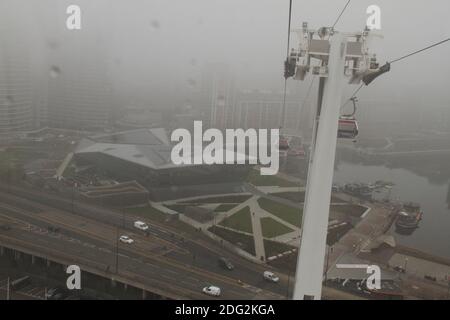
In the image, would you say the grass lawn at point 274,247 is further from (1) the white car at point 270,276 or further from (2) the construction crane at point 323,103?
(2) the construction crane at point 323,103

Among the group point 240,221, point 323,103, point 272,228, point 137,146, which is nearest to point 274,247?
point 272,228

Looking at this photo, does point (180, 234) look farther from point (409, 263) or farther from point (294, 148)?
point (294, 148)

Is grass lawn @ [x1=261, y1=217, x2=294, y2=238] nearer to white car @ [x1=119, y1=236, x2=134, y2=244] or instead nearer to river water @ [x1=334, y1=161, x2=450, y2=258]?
white car @ [x1=119, y1=236, x2=134, y2=244]

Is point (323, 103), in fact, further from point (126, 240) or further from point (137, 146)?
point (137, 146)

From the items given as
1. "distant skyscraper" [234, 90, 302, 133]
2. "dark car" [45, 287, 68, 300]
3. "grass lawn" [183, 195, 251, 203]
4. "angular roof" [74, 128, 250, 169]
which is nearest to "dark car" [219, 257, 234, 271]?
"dark car" [45, 287, 68, 300]

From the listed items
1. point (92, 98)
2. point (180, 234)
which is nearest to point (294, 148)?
point (92, 98)
